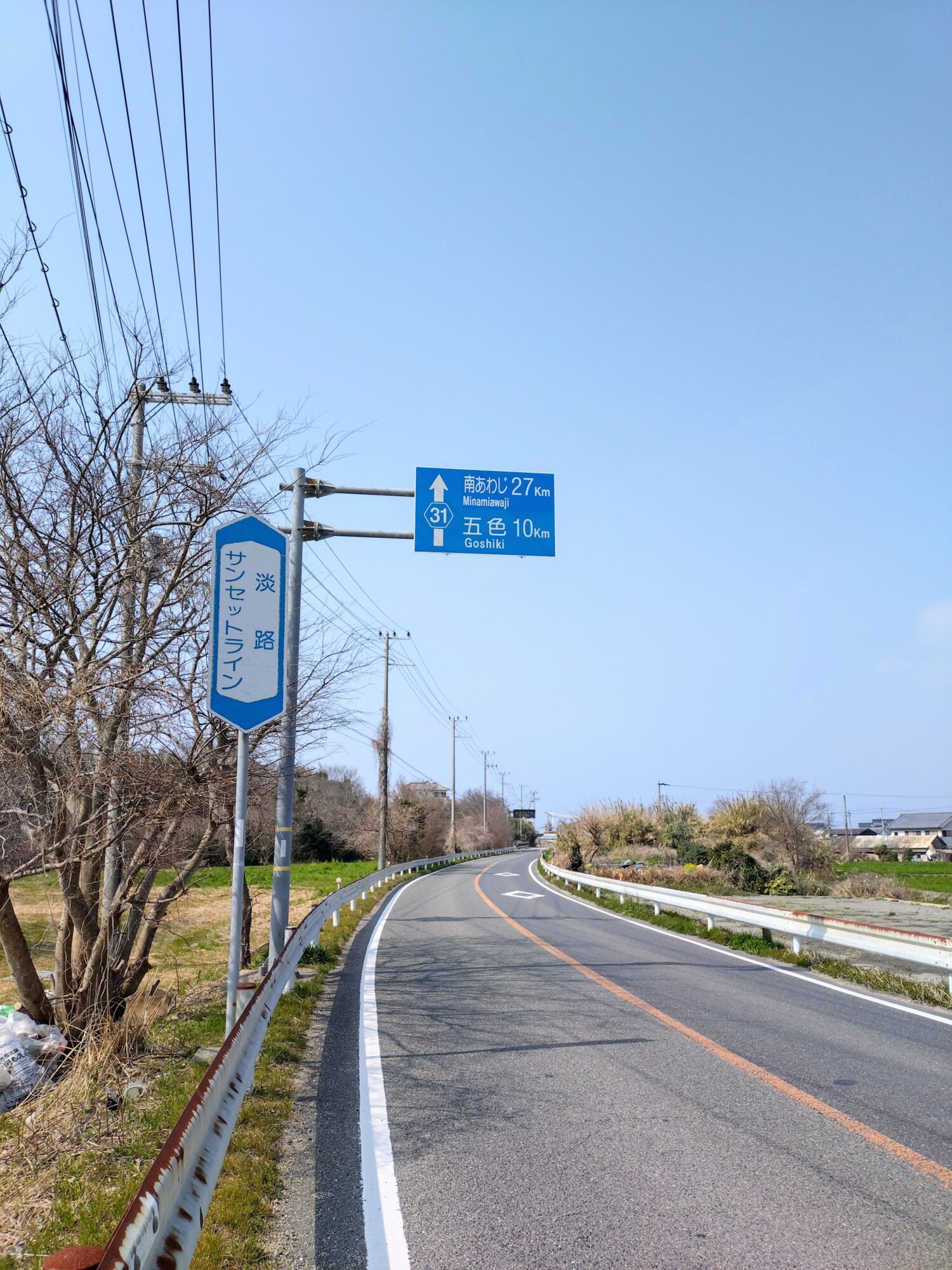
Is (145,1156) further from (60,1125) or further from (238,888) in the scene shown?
(238,888)

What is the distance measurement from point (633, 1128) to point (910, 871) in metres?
59.1

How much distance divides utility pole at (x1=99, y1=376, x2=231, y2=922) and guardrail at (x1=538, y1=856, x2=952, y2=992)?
347 inches

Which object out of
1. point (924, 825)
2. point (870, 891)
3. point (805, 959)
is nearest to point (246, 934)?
point (805, 959)

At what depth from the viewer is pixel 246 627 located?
670 cm

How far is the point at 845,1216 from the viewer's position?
3.94m

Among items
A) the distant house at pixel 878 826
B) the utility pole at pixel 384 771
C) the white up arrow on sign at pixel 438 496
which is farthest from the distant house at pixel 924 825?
Result: the white up arrow on sign at pixel 438 496

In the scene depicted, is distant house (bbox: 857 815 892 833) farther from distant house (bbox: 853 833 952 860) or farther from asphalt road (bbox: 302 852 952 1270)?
asphalt road (bbox: 302 852 952 1270)

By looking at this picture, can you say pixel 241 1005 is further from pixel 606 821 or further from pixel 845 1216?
pixel 606 821

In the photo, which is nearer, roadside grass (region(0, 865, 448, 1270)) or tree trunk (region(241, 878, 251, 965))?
roadside grass (region(0, 865, 448, 1270))

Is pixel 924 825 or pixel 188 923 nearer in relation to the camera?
pixel 188 923

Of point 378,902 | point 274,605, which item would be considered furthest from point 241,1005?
point 378,902

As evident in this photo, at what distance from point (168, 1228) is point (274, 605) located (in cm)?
447

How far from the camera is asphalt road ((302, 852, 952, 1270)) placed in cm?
378

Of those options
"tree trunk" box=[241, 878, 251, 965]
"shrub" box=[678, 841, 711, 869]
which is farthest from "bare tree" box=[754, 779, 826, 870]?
"tree trunk" box=[241, 878, 251, 965]
